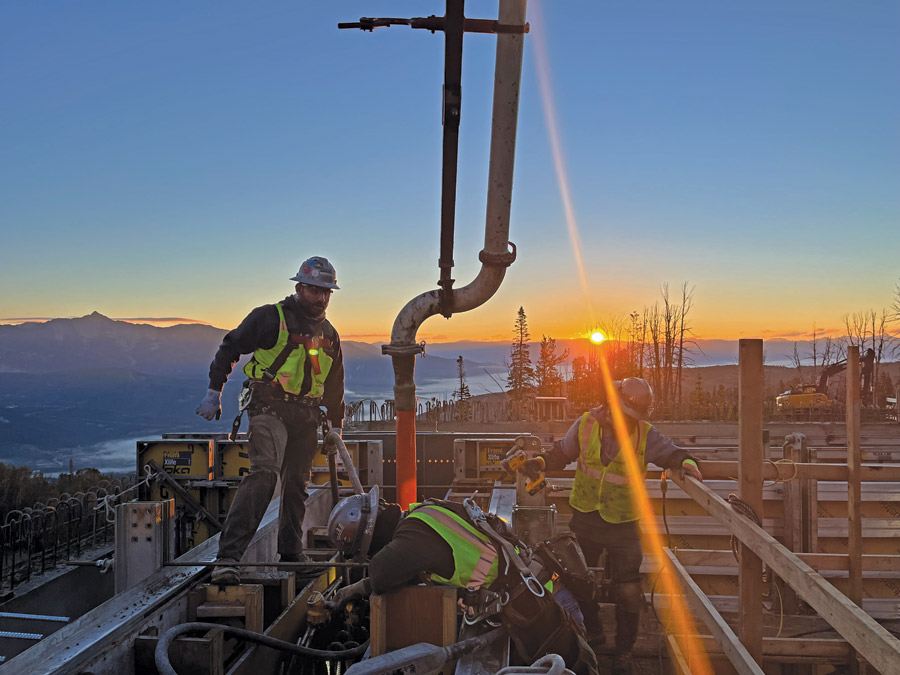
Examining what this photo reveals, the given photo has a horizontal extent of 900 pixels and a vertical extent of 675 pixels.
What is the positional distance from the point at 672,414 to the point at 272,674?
108 feet

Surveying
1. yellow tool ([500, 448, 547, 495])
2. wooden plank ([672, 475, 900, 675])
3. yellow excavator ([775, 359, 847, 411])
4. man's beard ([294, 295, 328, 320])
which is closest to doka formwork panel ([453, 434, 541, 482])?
yellow tool ([500, 448, 547, 495])

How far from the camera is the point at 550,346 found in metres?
47.4

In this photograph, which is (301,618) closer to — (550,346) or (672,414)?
(672,414)

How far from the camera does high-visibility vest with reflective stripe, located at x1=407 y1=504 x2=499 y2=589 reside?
362 cm

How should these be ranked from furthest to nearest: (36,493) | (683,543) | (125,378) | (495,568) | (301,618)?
(125,378) < (36,493) < (683,543) < (301,618) < (495,568)

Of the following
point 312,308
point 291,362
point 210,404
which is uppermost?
point 312,308

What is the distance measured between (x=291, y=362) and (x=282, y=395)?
0.26 m

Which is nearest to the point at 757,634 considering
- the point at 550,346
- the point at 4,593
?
the point at 4,593

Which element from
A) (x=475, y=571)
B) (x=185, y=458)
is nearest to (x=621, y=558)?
(x=475, y=571)

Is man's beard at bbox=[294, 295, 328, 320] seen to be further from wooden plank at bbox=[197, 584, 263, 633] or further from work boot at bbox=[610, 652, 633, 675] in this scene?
work boot at bbox=[610, 652, 633, 675]

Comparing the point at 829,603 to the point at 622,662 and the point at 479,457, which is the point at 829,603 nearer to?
the point at 622,662

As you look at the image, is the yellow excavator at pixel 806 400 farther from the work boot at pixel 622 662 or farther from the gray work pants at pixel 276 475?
the gray work pants at pixel 276 475

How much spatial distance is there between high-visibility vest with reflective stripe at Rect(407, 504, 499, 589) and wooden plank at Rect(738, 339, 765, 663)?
5.26ft

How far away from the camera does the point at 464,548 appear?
363 centimetres
